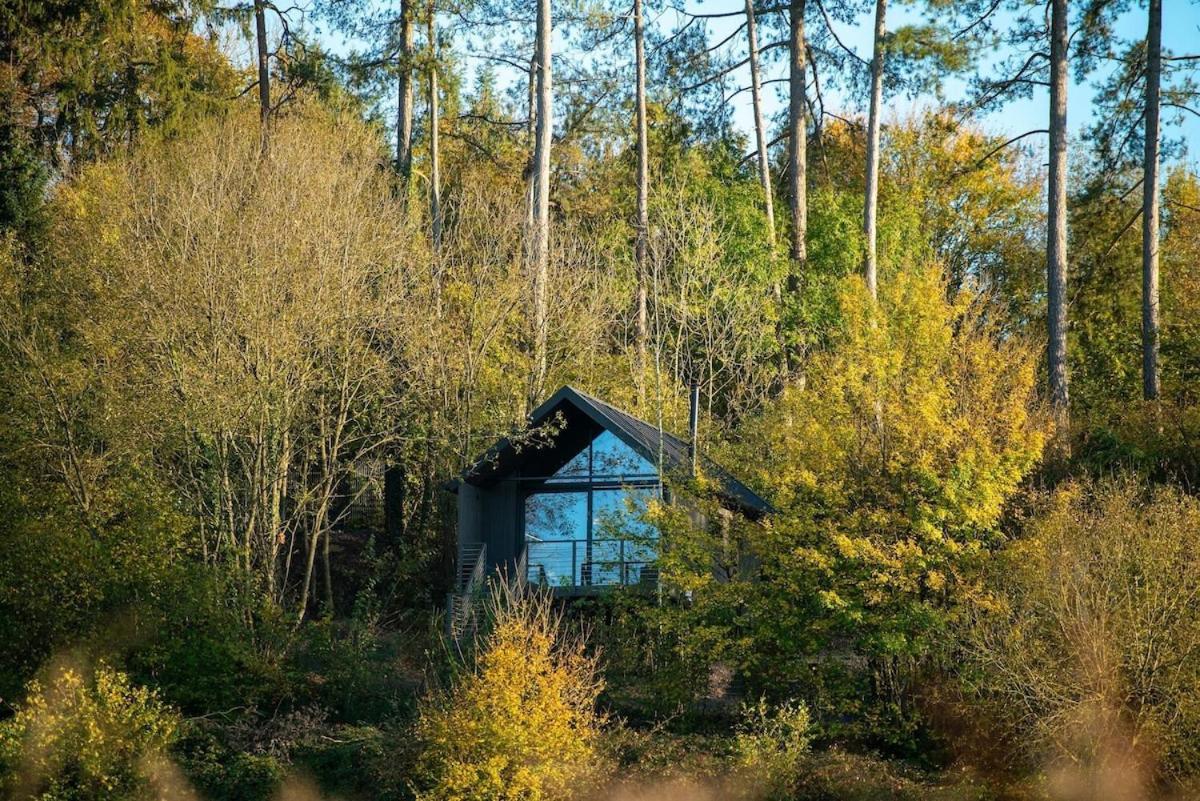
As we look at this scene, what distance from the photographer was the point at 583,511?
23203mm

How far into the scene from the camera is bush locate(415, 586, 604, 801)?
14.3m

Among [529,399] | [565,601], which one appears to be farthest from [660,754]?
[529,399]

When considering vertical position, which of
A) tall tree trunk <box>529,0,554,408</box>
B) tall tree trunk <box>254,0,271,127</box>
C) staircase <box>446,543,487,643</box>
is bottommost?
staircase <box>446,543,487,643</box>

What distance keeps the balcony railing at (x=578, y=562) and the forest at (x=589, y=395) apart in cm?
88

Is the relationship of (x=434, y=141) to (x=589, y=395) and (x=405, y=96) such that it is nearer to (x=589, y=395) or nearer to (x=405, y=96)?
(x=405, y=96)

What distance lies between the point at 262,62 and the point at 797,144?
1082cm

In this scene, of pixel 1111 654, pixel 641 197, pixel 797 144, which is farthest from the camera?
pixel 641 197

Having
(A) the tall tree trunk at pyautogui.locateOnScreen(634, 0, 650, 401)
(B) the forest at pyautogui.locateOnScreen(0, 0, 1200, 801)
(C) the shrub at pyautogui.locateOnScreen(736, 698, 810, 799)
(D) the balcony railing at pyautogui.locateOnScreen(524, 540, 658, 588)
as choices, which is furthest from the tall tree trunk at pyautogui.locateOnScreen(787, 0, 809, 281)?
(C) the shrub at pyautogui.locateOnScreen(736, 698, 810, 799)

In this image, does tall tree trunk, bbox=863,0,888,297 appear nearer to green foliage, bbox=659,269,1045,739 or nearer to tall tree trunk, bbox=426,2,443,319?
tall tree trunk, bbox=426,2,443,319

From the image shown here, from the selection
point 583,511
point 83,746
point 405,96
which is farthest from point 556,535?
point 405,96

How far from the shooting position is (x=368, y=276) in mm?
24625

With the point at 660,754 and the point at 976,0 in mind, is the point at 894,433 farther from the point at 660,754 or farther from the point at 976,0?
the point at 976,0

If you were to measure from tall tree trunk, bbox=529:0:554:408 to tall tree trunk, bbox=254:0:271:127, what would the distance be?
19.7 feet

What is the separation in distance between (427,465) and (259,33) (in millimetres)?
10161
